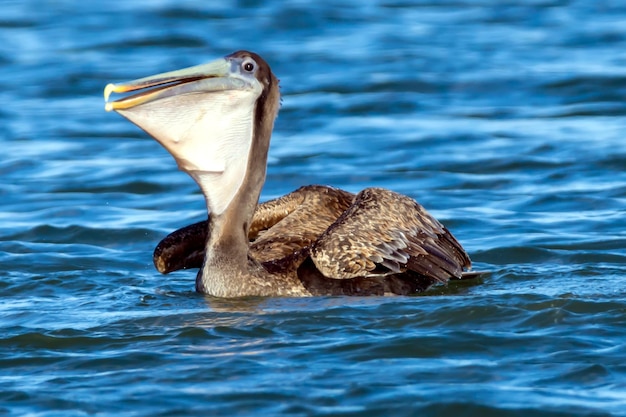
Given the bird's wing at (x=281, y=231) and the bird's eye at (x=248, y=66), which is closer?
the bird's eye at (x=248, y=66)

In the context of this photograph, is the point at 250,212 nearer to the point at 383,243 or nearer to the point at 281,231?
the point at 281,231

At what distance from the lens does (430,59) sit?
15555 millimetres

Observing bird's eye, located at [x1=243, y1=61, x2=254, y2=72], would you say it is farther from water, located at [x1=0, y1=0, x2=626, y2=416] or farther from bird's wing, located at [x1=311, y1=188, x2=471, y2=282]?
water, located at [x1=0, y1=0, x2=626, y2=416]

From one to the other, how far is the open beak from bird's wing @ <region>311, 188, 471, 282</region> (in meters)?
0.96

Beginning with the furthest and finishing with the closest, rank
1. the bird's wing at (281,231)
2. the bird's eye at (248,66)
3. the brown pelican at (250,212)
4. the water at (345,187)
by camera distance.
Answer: the bird's wing at (281,231)
the bird's eye at (248,66)
the brown pelican at (250,212)
the water at (345,187)

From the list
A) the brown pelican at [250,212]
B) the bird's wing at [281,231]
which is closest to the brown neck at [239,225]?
the brown pelican at [250,212]

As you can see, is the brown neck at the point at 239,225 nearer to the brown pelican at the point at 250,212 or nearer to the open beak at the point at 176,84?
the brown pelican at the point at 250,212

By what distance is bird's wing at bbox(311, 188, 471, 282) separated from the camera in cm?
727

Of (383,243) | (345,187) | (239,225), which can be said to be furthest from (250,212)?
(345,187)

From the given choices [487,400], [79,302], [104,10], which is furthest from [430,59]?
[487,400]

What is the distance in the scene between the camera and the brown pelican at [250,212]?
23.7 ft

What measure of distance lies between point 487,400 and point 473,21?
12413mm

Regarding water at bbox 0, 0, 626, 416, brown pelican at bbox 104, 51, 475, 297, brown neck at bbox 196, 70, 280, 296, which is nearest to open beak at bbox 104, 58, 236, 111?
brown pelican at bbox 104, 51, 475, 297

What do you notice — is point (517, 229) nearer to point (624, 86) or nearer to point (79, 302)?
point (79, 302)
